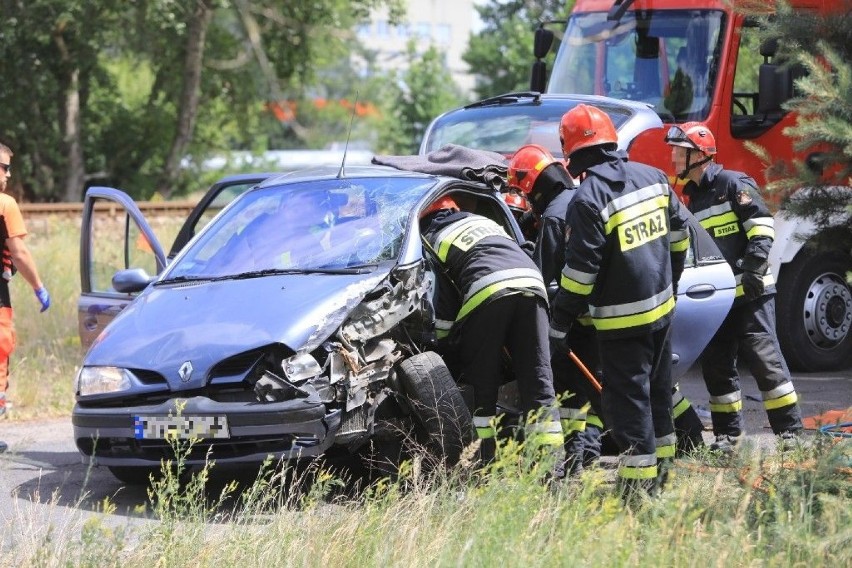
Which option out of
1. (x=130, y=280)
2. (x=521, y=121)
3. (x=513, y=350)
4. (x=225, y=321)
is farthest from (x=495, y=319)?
(x=521, y=121)

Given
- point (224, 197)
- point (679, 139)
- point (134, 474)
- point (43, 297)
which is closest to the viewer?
point (134, 474)

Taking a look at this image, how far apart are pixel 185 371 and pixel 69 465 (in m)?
1.97

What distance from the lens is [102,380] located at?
649 centimetres

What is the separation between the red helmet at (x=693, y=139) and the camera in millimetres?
7500

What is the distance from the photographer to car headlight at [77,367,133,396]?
641 cm

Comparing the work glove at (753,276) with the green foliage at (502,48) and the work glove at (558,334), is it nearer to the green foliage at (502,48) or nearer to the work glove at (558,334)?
the work glove at (558,334)

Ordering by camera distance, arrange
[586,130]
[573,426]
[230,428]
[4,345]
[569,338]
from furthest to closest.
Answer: [4,345]
[569,338]
[573,426]
[230,428]
[586,130]

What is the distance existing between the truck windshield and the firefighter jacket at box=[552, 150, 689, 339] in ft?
15.2

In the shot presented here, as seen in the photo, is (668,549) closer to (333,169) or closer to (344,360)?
(344,360)

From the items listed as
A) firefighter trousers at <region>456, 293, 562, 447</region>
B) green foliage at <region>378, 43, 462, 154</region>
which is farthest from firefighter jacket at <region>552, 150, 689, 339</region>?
green foliage at <region>378, 43, 462, 154</region>

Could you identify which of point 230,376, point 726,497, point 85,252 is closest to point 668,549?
point 726,497

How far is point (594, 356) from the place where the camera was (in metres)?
6.80

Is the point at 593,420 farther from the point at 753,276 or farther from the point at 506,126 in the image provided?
the point at 506,126

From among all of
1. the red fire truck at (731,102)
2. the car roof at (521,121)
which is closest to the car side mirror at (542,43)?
the red fire truck at (731,102)
